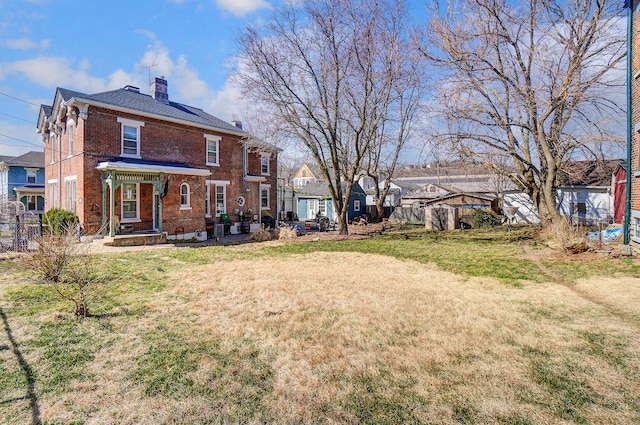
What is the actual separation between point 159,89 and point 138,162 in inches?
243

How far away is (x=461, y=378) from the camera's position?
349cm

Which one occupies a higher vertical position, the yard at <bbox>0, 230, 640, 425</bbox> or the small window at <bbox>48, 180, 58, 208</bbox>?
the small window at <bbox>48, 180, 58, 208</bbox>

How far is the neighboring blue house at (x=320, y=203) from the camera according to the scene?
3083cm

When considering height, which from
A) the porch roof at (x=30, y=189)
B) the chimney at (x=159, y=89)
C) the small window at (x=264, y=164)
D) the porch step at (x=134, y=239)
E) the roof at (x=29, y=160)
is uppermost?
the chimney at (x=159, y=89)

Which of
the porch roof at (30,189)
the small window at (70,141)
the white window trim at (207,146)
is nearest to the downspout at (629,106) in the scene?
the white window trim at (207,146)

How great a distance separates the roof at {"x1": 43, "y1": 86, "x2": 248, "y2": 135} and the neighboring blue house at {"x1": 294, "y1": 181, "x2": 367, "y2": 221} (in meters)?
11.9

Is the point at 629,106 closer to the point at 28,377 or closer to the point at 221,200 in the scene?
the point at 28,377

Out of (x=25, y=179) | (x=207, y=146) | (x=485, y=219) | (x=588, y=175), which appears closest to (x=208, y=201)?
(x=207, y=146)

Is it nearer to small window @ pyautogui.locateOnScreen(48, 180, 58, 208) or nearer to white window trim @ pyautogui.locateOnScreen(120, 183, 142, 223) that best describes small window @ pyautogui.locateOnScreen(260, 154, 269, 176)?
white window trim @ pyautogui.locateOnScreen(120, 183, 142, 223)

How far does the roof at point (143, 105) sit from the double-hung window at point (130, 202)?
11.4ft

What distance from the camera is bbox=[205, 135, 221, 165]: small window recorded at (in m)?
19.2

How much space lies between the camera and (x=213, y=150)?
19.5m

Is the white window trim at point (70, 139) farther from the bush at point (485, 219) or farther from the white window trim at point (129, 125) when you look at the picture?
the bush at point (485, 219)

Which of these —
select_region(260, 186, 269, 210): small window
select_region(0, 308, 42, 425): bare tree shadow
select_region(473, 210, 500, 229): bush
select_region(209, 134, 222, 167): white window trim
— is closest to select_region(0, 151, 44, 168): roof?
select_region(209, 134, 222, 167): white window trim
